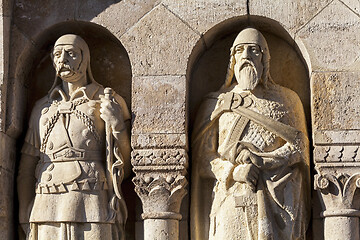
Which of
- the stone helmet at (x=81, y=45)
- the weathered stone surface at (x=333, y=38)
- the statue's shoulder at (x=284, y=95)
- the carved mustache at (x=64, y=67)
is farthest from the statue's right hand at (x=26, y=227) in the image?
the weathered stone surface at (x=333, y=38)

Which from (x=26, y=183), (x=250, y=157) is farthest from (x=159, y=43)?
(x=26, y=183)

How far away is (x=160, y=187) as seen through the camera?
1491 centimetres

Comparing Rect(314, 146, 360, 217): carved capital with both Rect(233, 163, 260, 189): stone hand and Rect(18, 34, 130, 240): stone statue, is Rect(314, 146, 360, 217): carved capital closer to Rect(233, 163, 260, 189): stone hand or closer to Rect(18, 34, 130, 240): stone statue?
Rect(233, 163, 260, 189): stone hand

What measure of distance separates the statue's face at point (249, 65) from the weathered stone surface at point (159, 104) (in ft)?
2.41

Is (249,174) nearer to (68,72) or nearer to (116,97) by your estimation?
(116,97)

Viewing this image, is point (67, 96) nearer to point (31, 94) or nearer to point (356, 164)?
point (31, 94)

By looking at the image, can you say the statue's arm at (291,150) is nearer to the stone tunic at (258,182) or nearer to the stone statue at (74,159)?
the stone tunic at (258,182)

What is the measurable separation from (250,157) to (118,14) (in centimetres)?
255

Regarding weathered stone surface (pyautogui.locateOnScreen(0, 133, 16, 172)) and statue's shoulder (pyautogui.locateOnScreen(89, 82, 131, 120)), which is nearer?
weathered stone surface (pyautogui.locateOnScreen(0, 133, 16, 172))

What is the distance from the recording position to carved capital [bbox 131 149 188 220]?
14922 millimetres

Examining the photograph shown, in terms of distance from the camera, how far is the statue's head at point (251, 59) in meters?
15.2

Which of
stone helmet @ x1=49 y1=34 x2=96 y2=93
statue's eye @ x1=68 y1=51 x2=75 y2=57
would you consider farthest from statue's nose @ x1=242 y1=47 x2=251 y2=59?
statue's eye @ x1=68 y1=51 x2=75 y2=57

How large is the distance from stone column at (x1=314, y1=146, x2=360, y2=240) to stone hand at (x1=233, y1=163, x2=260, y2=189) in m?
0.73

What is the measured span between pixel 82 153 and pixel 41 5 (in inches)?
82.7
